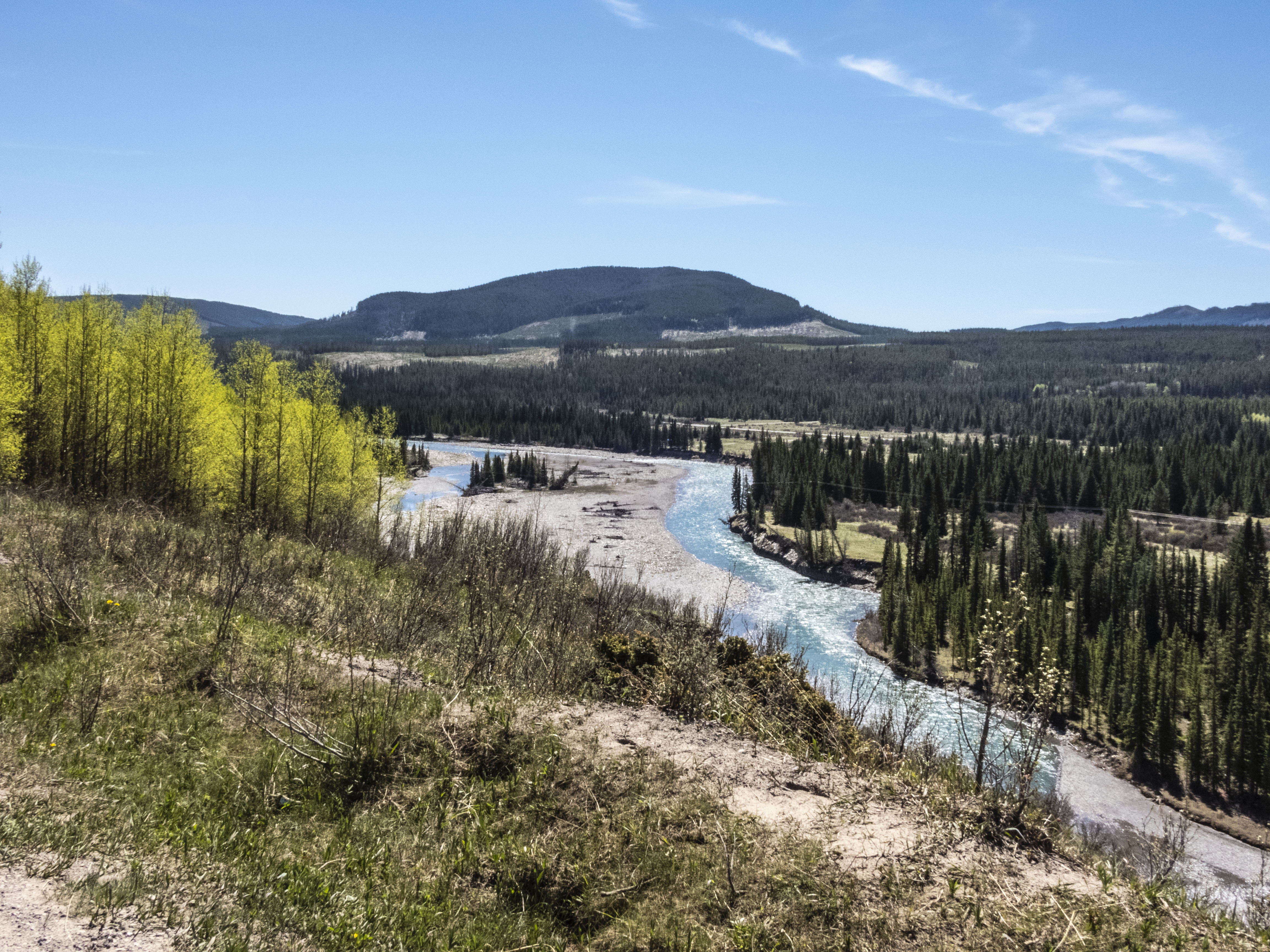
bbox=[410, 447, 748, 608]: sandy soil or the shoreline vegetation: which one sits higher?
bbox=[410, 447, 748, 608]: sandy soil

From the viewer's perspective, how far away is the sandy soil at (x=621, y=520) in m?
60.3

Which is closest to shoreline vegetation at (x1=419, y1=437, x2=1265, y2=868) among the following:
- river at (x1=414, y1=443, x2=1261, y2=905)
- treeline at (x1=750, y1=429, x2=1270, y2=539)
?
river at (x1=414, y1=443, x2=1261, y2=905)

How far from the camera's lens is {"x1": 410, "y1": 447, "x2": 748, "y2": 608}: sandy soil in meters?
60.3

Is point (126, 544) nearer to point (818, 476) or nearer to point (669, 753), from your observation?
point (669, 753)

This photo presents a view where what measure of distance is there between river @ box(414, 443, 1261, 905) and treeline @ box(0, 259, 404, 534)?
25101 mm

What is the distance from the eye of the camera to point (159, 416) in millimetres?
35656

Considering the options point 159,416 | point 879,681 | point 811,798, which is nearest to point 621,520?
point 159,416

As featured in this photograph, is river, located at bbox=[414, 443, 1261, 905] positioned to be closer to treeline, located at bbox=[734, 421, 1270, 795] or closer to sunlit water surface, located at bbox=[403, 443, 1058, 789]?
sunlit water surface, located at bbox=[403, 443, 1058, 789]

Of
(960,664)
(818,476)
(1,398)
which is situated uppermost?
(1,398)

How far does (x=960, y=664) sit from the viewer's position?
48.5 metres

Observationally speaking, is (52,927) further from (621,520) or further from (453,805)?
(621,520)

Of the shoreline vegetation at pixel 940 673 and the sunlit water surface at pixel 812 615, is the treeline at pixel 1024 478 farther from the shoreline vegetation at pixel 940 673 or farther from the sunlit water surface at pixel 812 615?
the shoreline vegetation at pixel 940 673

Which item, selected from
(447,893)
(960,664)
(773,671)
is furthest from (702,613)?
(447,893)

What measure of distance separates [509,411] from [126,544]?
17858 centimetres
